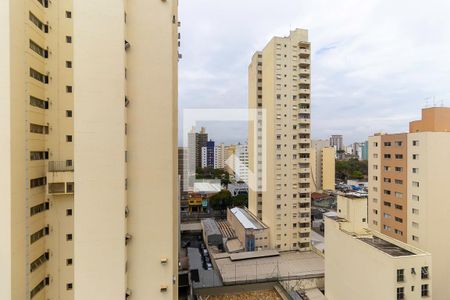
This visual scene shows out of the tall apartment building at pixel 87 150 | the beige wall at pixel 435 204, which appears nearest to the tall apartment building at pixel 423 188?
the beige wall at pixel 435 204

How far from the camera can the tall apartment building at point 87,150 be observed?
488cm

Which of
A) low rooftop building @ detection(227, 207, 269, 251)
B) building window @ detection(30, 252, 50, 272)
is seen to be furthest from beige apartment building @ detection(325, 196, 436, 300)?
building window @ detection(30, 252, 50, 272)

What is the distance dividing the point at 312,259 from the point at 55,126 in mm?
14561

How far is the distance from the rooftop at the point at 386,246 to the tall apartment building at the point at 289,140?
252 inches

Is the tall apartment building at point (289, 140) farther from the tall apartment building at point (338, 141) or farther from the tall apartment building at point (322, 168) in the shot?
the tall apartment building at point (338, 141)

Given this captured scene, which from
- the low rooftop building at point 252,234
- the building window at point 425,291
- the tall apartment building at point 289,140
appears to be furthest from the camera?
the tall apartment building at point 289,140

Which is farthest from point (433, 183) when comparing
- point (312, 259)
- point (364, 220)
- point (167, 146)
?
point (167, 146)

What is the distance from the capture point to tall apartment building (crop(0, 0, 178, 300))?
4.88 meters

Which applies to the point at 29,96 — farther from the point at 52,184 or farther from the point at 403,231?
the point at 403,231

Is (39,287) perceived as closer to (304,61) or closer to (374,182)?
(374,182)

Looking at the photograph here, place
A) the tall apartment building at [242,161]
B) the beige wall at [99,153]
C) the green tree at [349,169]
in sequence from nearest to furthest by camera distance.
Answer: the beige wall at [99,153]
the tall apartment building at [242,161]
the green tree at [349,169]

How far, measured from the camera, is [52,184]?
552 cm

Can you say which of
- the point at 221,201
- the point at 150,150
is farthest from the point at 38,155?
the point at 221,201

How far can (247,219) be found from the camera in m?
17.6
